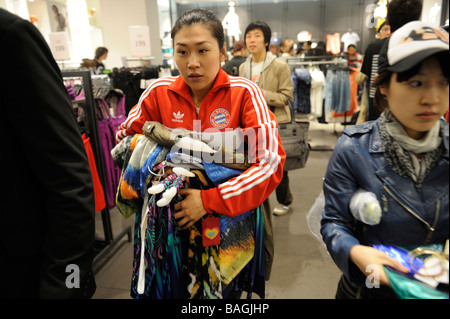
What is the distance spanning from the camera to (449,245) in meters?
0.54

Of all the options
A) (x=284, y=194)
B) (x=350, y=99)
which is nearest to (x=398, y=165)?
(x=284, y=194)

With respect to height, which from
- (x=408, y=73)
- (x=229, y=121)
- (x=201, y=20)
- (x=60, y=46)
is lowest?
(x=229, y=121)

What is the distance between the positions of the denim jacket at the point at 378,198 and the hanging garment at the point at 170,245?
0.45 meters

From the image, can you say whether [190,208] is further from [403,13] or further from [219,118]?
[403,13]

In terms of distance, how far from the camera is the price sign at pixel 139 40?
17.7 ft

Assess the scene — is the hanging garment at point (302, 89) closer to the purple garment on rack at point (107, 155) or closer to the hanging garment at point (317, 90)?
the hanging garment at point (317, 90)

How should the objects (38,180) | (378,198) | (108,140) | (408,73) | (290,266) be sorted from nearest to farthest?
(408,73)
(378,198)
(38,180)
(290,266)
(108,140)

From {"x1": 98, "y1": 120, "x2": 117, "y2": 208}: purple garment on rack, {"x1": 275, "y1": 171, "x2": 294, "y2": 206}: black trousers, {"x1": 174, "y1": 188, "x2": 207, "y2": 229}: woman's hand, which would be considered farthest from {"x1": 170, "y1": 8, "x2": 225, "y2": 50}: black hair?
{"x1": 275, "y1": 171, "x2": 294, "y2": 206}: black trousers

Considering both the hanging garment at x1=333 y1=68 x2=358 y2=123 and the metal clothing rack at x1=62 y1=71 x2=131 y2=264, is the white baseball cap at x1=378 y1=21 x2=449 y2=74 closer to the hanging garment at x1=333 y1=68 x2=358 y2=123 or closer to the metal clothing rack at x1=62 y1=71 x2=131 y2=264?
the metal clothing rack at x1=62 y1=71 x2=131 y2=264

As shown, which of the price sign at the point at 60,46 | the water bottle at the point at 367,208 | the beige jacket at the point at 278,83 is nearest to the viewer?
the water bottle at the point at 367,208

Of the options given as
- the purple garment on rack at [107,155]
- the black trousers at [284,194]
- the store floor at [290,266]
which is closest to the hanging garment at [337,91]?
the store floor at [290,266]

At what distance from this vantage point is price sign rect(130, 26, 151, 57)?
539cm

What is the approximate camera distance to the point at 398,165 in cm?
70

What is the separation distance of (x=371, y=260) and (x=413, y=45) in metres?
0.43
